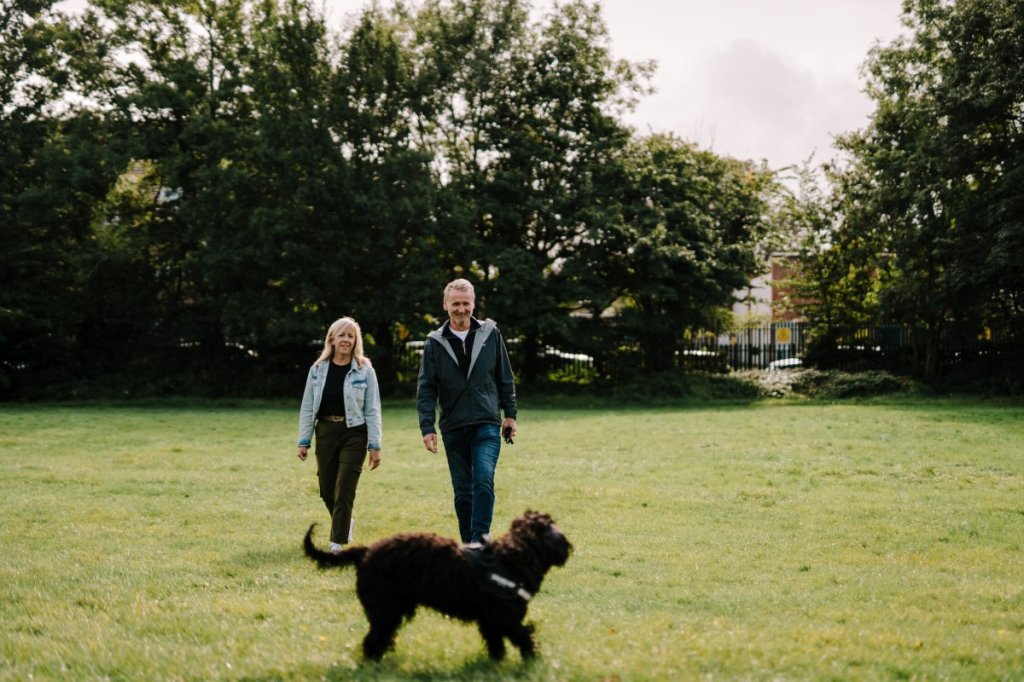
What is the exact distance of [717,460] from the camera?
46.9 feet

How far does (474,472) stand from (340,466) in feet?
5.48

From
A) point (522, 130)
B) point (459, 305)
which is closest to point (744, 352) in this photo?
point (522, 130)

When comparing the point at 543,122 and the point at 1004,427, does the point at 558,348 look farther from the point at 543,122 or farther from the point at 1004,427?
the point at 1004,427

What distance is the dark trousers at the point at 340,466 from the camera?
7.87 meters

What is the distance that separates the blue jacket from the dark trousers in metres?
1.28

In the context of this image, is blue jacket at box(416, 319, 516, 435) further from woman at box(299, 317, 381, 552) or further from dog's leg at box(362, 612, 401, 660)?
dog's leg at box(362, 612, 401, 660)

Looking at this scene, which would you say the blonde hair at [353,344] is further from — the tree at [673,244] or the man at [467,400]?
the tree at [673,244]

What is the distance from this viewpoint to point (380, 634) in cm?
493

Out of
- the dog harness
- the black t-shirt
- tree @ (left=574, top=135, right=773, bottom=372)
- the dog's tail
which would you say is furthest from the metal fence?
the dog harness

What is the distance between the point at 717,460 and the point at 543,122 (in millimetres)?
18487

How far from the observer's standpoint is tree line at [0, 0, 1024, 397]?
89.1 ft

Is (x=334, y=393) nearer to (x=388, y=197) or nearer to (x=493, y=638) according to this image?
(x=493, y=638)

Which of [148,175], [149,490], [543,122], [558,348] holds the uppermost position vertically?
[543,122]

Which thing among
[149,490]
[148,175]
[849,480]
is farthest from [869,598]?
[148,175]
